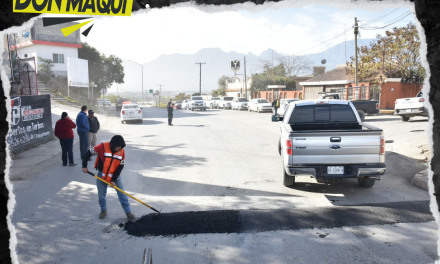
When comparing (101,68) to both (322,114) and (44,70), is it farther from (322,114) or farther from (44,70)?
(322,114)

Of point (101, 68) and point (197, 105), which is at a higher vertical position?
point (101, 68)

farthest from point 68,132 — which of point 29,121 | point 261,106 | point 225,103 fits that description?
point 225,103

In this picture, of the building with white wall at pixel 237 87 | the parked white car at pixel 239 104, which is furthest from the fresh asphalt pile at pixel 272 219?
the building with white wall at pixel 237 87

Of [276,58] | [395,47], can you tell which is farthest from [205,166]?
[276,58]

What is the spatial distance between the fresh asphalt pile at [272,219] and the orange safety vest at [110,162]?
869 mm

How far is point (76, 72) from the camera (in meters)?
37.2

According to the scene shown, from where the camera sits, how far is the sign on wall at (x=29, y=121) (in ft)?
39.9

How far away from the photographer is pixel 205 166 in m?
10.3

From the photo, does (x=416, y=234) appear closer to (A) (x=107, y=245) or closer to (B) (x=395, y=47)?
(A) (x=107, y=245)

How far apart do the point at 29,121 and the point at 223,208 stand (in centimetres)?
1052

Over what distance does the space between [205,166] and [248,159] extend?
5.37ft

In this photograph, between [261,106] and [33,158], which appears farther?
[261,106]

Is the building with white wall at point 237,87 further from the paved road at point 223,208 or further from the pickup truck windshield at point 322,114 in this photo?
the pickup truck windshield at point 322,114

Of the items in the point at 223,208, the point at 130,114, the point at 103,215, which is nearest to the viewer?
the point at 103,215
